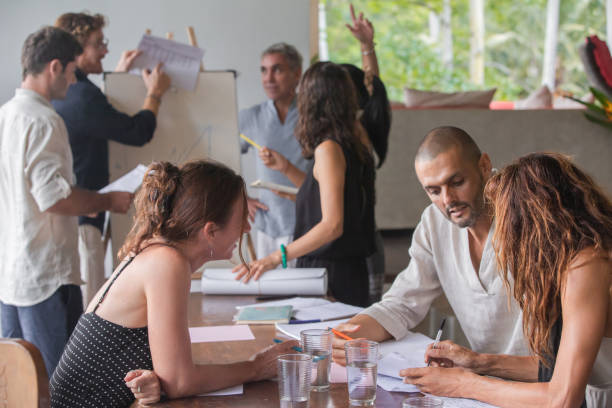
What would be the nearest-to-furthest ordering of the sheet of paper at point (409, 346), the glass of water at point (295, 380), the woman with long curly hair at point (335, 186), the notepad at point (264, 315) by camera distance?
the glass of water at point (295, 380) → the sheet of paper at point (409, 346) → the notepad at point (264, 315) → the woman with long curly hair at point (335, 186)

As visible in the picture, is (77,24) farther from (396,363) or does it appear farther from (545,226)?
(545,226)

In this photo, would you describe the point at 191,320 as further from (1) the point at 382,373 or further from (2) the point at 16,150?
(2) the point at 16,150

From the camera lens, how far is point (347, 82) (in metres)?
2.31

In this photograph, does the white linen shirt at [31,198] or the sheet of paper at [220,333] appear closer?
the sheet of paper at [220,333]

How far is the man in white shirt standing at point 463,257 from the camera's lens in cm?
159

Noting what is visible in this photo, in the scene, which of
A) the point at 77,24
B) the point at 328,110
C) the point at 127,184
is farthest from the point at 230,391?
the point at 77,24

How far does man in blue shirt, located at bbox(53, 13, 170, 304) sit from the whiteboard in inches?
2.8

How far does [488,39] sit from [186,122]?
8195mm

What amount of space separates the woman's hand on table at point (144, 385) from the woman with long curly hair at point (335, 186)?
100 centimetres

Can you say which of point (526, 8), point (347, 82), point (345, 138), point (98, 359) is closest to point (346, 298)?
point (345, 138)

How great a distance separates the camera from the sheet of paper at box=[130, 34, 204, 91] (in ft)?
10.2

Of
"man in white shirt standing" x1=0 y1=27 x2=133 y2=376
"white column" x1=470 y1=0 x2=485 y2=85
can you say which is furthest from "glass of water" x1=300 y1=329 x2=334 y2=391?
"white column" x1=470 y1=0 x2=485 y2=85

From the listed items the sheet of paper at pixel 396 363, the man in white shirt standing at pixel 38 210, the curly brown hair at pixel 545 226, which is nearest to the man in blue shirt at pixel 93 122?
the man in white shirt standing at pixel 38 210

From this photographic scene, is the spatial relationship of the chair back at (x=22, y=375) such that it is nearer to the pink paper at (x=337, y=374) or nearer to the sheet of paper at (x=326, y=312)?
the pink paper at (x=337, y=374)
